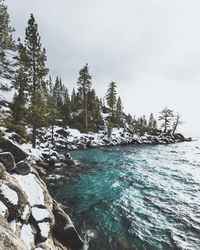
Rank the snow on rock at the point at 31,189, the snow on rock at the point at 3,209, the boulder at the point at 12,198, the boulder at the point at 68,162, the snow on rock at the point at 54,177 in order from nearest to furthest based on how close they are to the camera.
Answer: the snow on rock at the point at 3,209
the boulder at the point at 12,198
the snow on rock at the point at 31,189
the snow on rock at the point at 54,177
the boulder at the point at 68,162

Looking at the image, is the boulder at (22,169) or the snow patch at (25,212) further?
the boulder at (22,169)

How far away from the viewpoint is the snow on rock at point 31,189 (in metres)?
4.80

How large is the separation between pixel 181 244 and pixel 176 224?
107 centimetres

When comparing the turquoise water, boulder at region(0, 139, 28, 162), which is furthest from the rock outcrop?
boulder at region(0, 139, 28, 162)

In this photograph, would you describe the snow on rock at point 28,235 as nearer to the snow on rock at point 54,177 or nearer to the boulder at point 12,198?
the boulder at point 12,198

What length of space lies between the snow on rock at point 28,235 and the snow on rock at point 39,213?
1.22ft

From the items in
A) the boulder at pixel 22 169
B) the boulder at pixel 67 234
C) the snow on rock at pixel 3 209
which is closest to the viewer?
the snow on rock at pixel 3 209

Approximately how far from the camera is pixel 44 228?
395cm

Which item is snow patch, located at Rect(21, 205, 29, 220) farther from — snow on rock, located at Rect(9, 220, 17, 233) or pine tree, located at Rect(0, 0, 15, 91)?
pine tree, located at Rect(0, 0, 15, 91)

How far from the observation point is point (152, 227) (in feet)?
18.1

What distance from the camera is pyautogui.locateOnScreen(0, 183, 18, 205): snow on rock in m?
3.68

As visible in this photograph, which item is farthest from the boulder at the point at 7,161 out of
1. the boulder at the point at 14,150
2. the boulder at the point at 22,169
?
the boulder at the point at 14,150

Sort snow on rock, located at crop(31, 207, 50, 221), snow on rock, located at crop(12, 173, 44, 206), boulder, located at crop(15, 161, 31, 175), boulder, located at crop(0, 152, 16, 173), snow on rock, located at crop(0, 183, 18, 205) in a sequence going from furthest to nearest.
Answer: boulder, located at crop(15, 161, 31, 175)
boulder, located at crop(0, 152, 16, 173)
snow on rock, located at crop(12, 173, 44, 206)
snow on rock, located at crop(31, 207, 50, 221)
snow on rock, located at crop(0, 183, 18, 205)

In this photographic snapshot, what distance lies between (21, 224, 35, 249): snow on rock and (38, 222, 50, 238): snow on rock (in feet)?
0.95
